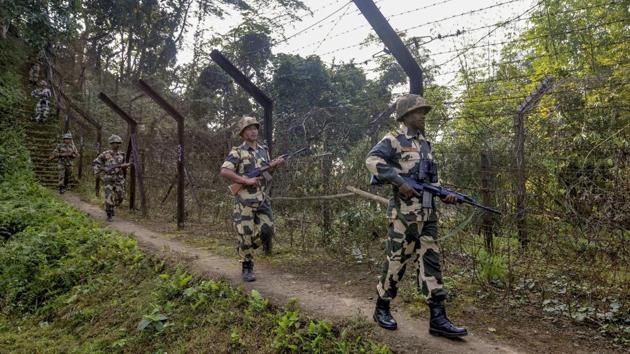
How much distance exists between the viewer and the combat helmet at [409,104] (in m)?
3.60

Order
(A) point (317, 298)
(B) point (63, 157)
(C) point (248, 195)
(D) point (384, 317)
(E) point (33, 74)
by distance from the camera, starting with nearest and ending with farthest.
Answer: (D) point (384, 317)
(A) point (317, 298)
(C) point (248, 195)
(B) point (63, 157)
(E) point (33, 74)

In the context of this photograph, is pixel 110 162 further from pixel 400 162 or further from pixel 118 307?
pixel 400 162

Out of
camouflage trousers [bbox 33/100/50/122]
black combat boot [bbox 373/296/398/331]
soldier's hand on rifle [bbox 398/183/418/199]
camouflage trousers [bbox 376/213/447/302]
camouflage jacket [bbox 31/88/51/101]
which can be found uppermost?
camouflage jacket [bbox 31/88/51/101]

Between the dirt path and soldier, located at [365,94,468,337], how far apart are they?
4.9 inches

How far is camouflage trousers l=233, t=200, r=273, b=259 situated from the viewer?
5.29 m

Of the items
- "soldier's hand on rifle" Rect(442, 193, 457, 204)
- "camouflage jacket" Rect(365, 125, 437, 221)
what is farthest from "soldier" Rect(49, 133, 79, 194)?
"soldier's hand on rifle" Rect(442, 193, 457, 204)

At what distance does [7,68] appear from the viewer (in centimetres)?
1942

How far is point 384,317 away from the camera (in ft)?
12.3

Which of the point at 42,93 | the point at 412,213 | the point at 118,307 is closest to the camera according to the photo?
the point at 412,213

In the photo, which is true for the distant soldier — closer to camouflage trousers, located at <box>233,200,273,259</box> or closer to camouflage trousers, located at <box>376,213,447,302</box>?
camouflage trousers, located at <box>233,200,273,259</box>

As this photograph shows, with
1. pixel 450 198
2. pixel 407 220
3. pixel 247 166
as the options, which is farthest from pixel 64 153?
pixel 450 198

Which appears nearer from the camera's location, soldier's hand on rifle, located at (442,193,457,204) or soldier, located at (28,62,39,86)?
soldier's hand on rifle, located at (442,193,457,204)

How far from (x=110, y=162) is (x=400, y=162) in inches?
342

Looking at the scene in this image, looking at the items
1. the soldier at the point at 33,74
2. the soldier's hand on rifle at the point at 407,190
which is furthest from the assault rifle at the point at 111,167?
the soldier at the point at 33,74
